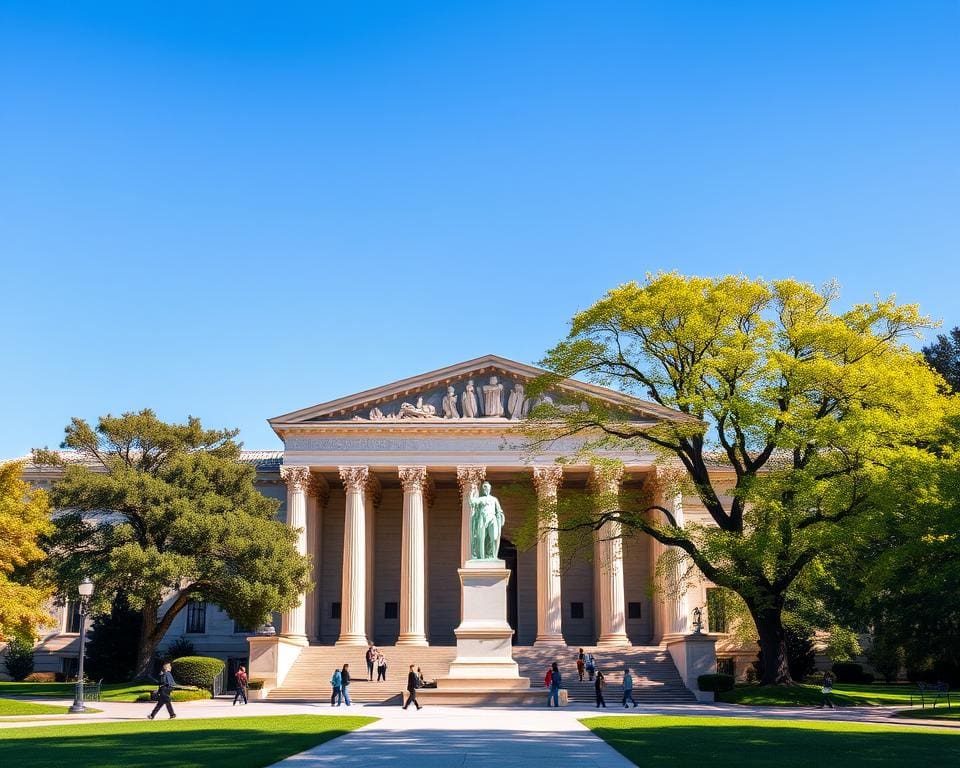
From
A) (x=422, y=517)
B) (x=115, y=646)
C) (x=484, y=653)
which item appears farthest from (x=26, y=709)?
(x=422, y=517)

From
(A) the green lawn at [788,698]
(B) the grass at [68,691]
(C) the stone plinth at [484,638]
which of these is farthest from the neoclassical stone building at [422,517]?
(C) the stone plinth at [484,638]

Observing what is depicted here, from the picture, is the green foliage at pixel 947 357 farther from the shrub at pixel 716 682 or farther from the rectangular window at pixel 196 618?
the rectangular window at pixel 196 618

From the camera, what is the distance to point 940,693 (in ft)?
146

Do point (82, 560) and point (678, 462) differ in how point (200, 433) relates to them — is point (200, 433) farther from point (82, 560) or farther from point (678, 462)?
point (678, 462)

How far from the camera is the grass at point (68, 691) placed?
130 feet

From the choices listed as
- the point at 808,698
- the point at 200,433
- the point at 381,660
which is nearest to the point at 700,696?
the point at 808,698

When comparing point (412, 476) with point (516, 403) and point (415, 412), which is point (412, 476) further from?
point (516, 403)

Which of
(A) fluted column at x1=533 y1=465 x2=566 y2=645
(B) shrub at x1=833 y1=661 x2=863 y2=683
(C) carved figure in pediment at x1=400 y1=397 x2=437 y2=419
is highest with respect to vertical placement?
(C) carved figure in pediment at x1=400 y1=397 x2=437 y2=419

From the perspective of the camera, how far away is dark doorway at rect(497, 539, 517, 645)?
61.6 m

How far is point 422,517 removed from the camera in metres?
55.2

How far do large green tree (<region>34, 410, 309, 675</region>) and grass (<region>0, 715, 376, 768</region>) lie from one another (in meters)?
19.2

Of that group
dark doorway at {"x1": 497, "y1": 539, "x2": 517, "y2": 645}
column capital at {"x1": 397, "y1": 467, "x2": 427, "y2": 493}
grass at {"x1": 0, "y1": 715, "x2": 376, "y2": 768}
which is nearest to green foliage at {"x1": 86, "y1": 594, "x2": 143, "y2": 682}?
column capital at {"x1": 397, "y1": 467, "x2": 427, "y2": 493}

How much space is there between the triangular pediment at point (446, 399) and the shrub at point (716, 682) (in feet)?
61.3

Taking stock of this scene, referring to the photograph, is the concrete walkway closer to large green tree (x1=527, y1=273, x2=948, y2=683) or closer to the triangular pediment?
large green tree (x1=527, y1=273, x2=948, y2=683)
